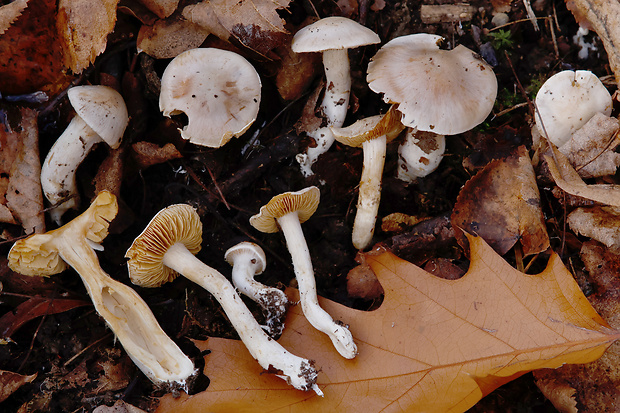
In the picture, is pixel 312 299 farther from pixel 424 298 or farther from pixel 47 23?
pixel 47 23

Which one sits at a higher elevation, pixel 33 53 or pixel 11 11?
pixel 11 11

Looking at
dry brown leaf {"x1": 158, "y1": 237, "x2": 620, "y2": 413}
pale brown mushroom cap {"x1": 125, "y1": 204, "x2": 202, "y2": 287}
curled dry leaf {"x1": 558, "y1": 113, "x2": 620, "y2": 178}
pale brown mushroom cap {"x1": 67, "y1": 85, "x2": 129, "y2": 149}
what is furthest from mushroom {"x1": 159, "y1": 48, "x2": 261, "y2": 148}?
curled dry leaf {"x1": 558, "y1": 113, "x2": 620, "y2": 178}

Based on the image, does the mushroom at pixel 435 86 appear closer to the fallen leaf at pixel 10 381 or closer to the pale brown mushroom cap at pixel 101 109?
the pale brown mushroom cap at pixel 101 109

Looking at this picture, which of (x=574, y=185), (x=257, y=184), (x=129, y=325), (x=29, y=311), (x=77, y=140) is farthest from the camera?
(x=257, y=184)

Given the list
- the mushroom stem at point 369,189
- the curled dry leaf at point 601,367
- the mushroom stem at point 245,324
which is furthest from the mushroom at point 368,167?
the curled dry leaf at point 601,367

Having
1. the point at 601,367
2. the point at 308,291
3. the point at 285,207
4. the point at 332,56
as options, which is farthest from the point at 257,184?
the point at 601,367

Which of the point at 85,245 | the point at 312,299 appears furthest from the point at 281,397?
the point at 85,245

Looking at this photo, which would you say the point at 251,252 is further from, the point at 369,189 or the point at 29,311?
the point at 29,311
